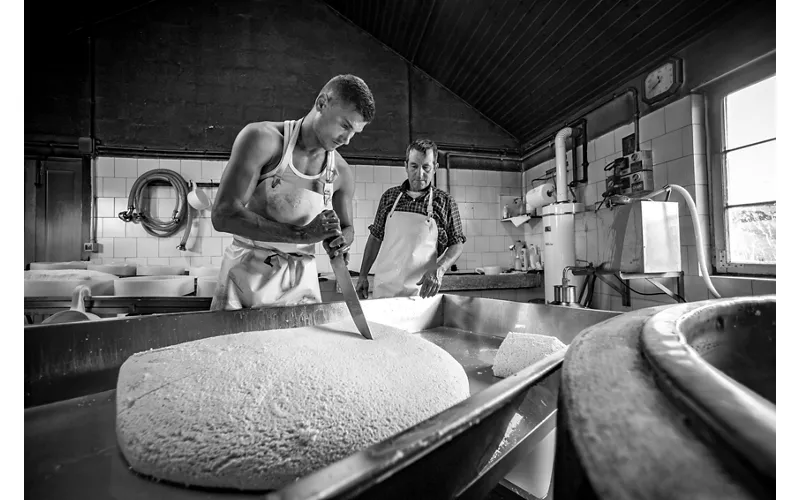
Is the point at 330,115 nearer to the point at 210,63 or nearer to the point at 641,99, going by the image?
the point at 641,99

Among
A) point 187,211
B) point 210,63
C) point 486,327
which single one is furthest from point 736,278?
point 210,63

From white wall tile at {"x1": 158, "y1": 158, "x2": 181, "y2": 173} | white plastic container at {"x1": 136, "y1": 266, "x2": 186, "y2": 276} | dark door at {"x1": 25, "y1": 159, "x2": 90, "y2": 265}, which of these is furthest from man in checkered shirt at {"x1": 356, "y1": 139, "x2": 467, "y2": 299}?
dark door at {"x1": 25, "y1": 159, "x2": 90, "y2": 265}

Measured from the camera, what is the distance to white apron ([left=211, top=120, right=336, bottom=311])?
140cm

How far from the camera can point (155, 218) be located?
12.8 ft

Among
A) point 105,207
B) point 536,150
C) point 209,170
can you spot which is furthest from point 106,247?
point 536,150

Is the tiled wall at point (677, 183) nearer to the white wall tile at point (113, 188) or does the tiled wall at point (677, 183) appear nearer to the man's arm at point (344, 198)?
the man's arm at point (344, 198)

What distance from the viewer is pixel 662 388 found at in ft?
0.88

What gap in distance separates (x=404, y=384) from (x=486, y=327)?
0.89 metres

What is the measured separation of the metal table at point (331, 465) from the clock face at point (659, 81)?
2405 mm

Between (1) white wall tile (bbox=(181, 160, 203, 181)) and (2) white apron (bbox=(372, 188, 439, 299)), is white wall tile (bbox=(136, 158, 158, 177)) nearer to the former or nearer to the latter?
(1) white wall tile (bbox=(181, 160, 203, 181))

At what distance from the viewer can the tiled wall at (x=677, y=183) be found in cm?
246

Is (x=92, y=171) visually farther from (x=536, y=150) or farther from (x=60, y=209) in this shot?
(x=536, y=150)

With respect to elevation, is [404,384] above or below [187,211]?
below

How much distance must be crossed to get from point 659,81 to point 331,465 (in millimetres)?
3504
